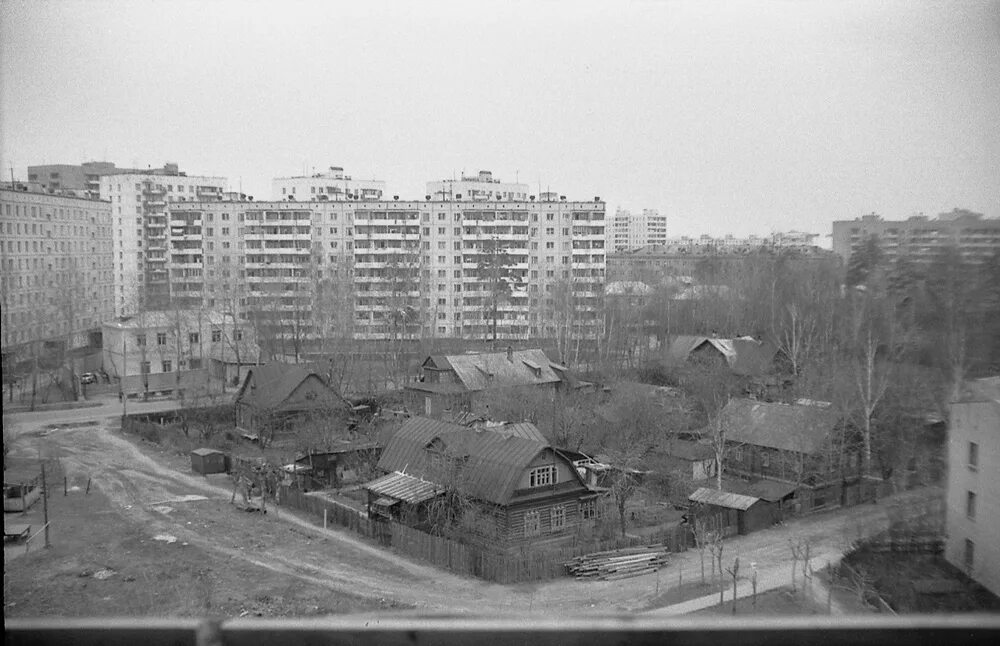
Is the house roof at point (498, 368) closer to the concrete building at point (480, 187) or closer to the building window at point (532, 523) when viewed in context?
the building window at point (532, 523)

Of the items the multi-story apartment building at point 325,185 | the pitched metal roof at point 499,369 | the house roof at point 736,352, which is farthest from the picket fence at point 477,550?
the multi-story apartment building at point 325,185

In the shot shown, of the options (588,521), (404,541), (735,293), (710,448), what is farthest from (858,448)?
(735,293)

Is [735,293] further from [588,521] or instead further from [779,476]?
[588,521]

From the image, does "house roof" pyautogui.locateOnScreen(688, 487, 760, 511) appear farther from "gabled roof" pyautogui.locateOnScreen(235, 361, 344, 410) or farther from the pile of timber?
"gabled roof" pyautogui.locateOnScreen(235, 361, 344, 410)

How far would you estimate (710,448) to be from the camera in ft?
29.1

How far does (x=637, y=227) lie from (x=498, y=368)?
131 feet

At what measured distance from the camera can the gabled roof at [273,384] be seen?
33.9 feet

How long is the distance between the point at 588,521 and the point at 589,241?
12.2m

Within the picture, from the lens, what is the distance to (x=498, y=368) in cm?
1214

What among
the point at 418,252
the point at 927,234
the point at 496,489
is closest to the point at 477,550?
the point at 496,489

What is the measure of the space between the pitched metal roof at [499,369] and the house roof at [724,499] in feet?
16.2

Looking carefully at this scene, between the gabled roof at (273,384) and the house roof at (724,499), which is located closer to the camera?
the house roof at (724,499)

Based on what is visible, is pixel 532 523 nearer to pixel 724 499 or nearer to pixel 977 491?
pixel 724 499

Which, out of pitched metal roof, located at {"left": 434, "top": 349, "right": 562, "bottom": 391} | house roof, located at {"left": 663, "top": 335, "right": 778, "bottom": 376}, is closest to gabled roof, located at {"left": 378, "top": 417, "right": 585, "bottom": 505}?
pitched metal roof, located at {"left": 434, "top": 349, "right": 562, "bottom": 391}
